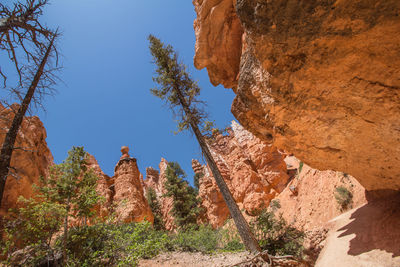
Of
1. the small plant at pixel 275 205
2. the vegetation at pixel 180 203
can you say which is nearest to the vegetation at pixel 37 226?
the vegetation at pixel 180 203

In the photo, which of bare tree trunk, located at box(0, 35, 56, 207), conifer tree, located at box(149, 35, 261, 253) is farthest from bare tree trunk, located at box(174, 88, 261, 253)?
bare tree trunk, located at box(0, 35, 56, 207)

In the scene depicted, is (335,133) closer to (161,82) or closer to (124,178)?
(161,82)

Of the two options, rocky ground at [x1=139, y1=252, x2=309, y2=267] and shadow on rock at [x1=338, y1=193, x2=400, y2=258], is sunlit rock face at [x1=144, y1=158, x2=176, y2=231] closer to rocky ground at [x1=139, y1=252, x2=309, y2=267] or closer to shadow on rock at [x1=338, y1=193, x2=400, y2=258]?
rocky ground at [x1=139, y1=252, x2=309, y2=267]

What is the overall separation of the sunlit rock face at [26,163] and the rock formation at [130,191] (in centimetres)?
578

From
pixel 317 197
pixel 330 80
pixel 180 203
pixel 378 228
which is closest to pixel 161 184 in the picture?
pixel 180 203

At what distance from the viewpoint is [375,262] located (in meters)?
3.42

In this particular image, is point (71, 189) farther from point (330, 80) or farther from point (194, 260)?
point (330, 80)

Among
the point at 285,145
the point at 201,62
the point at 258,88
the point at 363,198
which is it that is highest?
the point at 201,62

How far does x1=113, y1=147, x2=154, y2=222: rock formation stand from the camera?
14547mm

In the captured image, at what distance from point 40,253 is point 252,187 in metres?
17.6

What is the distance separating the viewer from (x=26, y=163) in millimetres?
10688

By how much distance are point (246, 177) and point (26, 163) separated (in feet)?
61.8

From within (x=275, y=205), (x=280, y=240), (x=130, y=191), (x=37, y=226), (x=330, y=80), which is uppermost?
(x=130, y=191)

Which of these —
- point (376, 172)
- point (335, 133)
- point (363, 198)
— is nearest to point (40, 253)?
point (335, 133)
